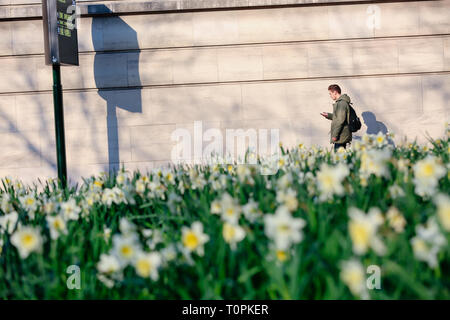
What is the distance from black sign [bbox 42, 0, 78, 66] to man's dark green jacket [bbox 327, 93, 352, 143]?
4.72 meters

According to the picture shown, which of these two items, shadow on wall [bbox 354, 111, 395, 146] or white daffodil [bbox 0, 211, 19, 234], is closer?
white daffodil [bbox 0, 211, 19, 234]

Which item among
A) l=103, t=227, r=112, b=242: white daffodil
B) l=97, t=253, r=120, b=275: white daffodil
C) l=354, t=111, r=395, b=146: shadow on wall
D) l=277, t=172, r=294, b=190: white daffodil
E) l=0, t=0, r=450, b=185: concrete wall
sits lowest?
l=103, t=227, r=112, b=242: white daffodil

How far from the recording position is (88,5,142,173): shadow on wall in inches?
350

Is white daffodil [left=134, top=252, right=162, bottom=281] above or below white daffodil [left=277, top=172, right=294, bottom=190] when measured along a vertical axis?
below

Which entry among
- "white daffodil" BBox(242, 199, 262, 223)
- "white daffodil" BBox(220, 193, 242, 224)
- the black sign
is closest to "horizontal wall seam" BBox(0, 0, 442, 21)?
the black sign

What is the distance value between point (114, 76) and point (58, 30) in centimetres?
179

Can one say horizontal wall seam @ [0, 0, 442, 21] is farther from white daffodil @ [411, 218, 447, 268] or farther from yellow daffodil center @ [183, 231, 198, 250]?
white daffodil @ [411, 218, 447, 268]

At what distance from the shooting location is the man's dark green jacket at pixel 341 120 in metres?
Answer: 7.60

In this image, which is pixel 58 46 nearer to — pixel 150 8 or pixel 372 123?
pixel 150 8

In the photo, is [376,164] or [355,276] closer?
[355,276]

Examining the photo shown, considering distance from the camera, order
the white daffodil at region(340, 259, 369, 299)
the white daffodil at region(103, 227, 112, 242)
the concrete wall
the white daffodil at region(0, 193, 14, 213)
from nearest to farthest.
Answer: the white daffodil at region(340, 259, 369, 299)
the white daffodil at region(103, 227, 112, 242)
the white daffodil at region(0, 193, 14, 213)
the concrete wall

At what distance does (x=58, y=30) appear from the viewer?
7.35m

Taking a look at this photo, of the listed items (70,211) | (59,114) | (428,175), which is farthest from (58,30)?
(428,175)

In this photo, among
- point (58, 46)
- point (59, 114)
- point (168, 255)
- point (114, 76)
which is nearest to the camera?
point (168, 255)
